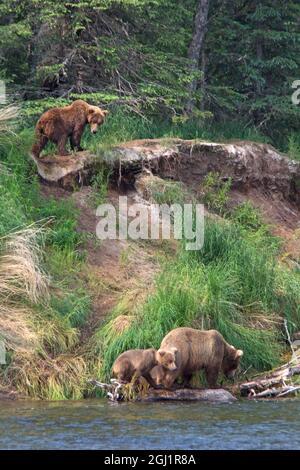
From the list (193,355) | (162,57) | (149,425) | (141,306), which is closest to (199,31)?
(162,57)

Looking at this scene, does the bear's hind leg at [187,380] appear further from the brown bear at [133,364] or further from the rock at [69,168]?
the rock at [69,168]

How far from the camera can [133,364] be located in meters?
14.5

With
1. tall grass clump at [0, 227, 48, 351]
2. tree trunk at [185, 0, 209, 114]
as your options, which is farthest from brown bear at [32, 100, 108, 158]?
tree trunk at [185, 0, 209, 114]

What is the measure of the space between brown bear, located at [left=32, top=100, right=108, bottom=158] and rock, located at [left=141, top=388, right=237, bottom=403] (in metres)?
5.75

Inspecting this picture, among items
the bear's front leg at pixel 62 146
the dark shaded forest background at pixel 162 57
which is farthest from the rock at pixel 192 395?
the dark shaded forest background at pixel 162 57

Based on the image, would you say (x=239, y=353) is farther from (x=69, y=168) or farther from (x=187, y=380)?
(x=69, y=168)

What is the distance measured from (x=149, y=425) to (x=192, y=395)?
1.83 metres

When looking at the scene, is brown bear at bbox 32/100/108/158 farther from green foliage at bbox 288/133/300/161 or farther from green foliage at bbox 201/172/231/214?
green foliage at bbox 288/133/300/161

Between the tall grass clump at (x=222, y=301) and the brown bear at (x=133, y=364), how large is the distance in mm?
617

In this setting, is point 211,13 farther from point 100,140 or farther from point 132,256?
point 132,256

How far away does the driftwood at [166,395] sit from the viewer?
1450cm

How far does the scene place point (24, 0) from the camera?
848 inches

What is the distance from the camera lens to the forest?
51.7 ft
